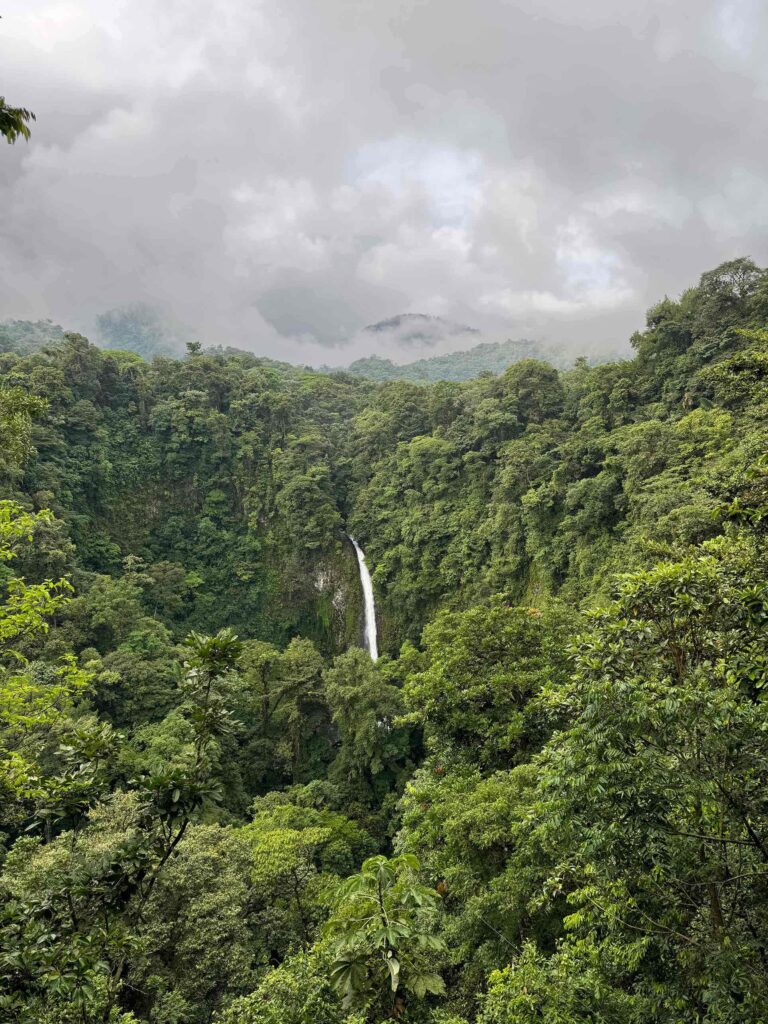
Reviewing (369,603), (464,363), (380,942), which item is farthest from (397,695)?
(464,363)

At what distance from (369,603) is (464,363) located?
287ft

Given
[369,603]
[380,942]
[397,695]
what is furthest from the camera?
[369,603]

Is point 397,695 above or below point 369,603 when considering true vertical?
below

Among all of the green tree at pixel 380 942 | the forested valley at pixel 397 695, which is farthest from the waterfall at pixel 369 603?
the green tree at pixel 380 942

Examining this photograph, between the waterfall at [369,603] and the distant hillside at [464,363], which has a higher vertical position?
the distant hillside at [464,363]

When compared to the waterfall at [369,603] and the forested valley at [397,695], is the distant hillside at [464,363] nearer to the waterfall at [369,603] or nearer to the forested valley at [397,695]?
the forested valley at [397,695]

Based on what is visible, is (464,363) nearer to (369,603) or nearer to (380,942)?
(369,603)

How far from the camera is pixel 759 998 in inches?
158

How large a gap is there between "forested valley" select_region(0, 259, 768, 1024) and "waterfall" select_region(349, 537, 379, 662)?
0.76 meters

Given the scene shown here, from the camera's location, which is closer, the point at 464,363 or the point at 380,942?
the point at 380,942

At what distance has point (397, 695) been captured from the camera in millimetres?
20344

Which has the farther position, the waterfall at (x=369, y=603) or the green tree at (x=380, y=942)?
the waterfall at (x=369, y=603)

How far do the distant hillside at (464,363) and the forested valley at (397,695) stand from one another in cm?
5536

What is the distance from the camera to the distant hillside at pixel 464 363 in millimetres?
93000
